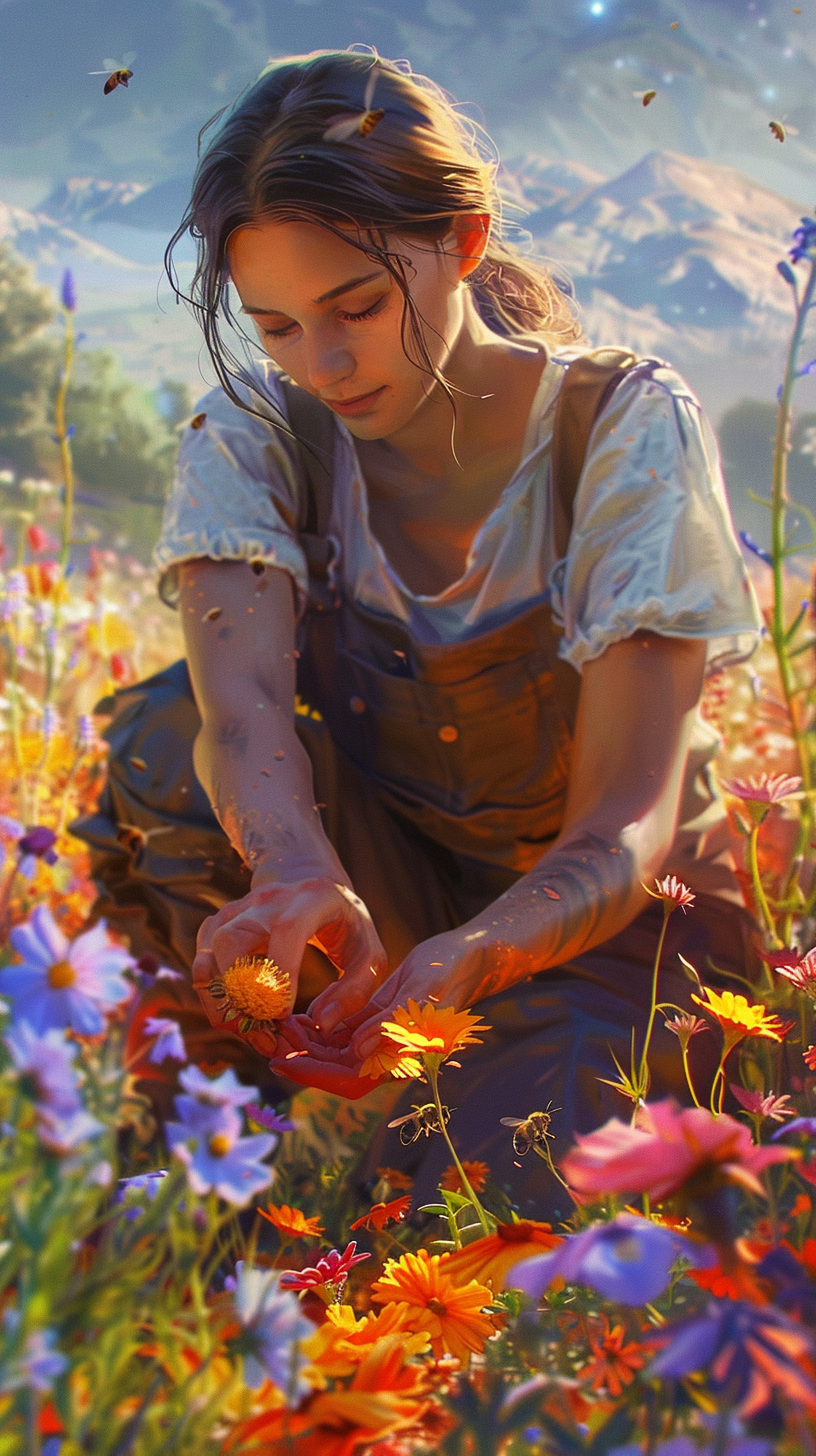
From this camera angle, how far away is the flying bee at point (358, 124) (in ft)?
3.19

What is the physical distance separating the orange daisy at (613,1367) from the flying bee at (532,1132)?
0.96 feet

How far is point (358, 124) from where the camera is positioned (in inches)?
38.7

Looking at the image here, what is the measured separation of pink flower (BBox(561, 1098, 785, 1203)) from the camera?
1.08 feet

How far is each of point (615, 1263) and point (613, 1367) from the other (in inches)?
6.4

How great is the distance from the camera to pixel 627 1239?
0.36 meters

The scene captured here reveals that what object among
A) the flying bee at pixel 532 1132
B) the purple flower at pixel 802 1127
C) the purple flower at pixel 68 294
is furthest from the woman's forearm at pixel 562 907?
the purple flower at pixel 68 294

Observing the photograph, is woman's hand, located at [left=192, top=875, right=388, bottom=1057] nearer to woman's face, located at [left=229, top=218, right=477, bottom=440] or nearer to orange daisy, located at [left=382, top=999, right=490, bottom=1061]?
orange daisy, located at [left=382, top=999, right=490, bottom=1061]

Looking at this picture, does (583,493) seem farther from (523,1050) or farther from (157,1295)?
(157,1295)

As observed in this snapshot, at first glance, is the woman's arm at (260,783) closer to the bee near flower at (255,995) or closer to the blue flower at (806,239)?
the bee near flower at (255,995)

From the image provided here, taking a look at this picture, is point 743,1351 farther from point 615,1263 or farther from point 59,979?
point 59,979

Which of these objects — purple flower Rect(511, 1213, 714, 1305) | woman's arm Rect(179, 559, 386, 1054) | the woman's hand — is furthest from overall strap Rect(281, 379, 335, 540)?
purple flower Rect(511, 1213, 714, 1305)

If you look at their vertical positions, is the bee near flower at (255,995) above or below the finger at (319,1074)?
above

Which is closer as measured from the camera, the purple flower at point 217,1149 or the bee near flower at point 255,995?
the purple flower at point 217,1149

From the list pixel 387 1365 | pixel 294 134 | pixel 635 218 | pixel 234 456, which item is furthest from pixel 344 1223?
pixel 635 218
